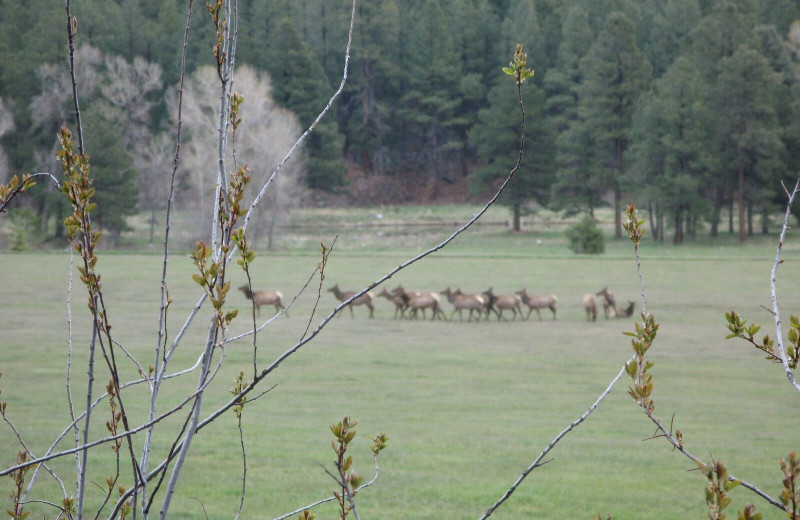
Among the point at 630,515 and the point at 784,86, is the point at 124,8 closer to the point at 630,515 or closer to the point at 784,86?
the point at 784,86

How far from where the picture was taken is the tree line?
1770 inches

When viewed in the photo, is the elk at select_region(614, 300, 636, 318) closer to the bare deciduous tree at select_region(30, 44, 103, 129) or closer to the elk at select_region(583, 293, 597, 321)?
the elk at select_region(583, 293, 597, 321)

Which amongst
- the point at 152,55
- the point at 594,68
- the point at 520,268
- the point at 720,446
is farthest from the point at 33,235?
the point at 720,446

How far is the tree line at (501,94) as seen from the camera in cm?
4497

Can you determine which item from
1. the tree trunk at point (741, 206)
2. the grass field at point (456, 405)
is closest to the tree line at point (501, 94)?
the tree trunk at point (741, 206)

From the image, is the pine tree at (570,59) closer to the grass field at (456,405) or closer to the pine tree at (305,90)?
the pine tree at (305,90)

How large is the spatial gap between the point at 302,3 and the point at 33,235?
29.6 metres

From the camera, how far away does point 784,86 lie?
1850 inches

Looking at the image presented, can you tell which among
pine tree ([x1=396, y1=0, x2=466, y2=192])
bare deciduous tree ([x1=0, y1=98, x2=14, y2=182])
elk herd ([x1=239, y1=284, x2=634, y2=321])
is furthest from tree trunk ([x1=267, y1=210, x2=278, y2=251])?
pine tree ([x1=396, y1=0, x2=466, y2=192])

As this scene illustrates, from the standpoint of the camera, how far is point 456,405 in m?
11.6

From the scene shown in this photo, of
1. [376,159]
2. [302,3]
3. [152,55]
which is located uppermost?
[302,3]

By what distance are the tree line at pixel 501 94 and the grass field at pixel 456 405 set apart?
21.7m

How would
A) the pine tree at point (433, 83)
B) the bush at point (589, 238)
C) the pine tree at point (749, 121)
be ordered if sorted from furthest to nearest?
the pine tree at point (433, 83) < the pine tree at point (749, 121) < the bush at point (589, 238)

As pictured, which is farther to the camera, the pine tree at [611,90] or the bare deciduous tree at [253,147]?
the pine tree at [611,90]
